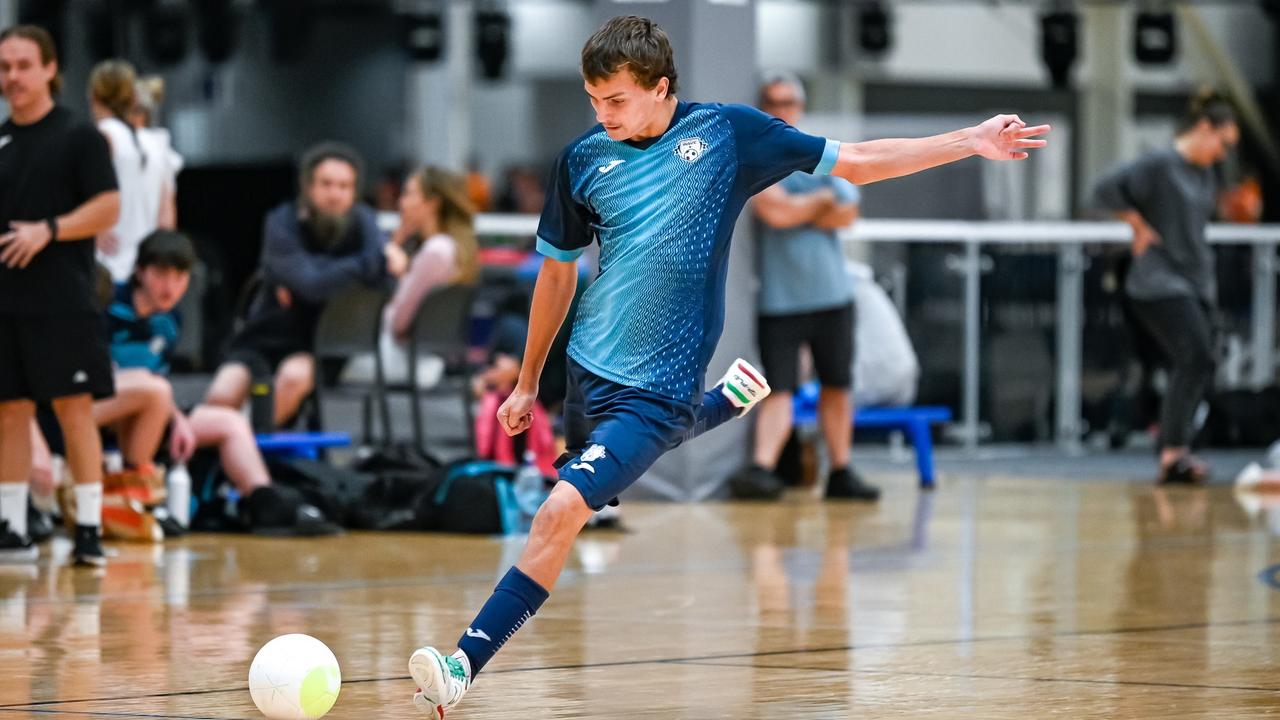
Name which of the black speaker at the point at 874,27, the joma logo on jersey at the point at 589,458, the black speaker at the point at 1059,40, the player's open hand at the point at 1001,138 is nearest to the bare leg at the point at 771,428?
the player's open hand at the point at 1001,138

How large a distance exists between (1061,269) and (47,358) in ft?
25.3

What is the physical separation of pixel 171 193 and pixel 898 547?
3.74 metres

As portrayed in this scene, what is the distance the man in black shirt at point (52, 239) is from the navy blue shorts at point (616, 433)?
2.83 m

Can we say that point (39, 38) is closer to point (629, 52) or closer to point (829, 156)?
point (629, 52)

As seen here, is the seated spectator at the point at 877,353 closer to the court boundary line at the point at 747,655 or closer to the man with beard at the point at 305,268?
the man with beard at the point at 305,268

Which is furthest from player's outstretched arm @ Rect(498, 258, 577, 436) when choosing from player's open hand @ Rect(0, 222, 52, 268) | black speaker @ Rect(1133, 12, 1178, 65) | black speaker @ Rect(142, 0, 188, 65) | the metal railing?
black speaker @ Rect(1133, 12, 1178, 65)

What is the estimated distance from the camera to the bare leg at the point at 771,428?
1041cm

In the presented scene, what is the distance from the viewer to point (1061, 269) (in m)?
13.2

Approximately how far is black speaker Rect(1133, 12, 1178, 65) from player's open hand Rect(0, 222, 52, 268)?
15249 millimetres

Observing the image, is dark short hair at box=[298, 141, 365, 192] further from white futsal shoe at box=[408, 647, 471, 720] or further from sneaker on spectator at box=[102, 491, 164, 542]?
white futsal shoe at box=[408, 647, 471, 720]

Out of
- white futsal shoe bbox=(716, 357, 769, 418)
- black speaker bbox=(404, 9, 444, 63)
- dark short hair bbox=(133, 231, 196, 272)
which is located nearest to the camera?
white futsal shoe bbox=(716, 357, 769, 418)

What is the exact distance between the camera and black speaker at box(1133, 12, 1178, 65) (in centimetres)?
2034

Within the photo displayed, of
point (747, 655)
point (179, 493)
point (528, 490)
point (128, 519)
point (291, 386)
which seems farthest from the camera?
point (291, 386)

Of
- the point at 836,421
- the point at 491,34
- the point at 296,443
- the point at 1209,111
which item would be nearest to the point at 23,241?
the point at 296,443
